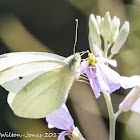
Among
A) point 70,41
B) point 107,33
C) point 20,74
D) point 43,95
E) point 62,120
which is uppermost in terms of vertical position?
point 107,33

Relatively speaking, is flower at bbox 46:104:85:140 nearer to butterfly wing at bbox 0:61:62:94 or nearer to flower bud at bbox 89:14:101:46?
butterfly wing at bbox 0:61:62:94

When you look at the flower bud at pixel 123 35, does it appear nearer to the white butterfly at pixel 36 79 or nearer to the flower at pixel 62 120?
the white butterfly at pixel 36 79

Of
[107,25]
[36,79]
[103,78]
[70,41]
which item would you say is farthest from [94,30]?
[70,41]

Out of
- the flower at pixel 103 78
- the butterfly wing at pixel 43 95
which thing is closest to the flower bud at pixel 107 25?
the flower at pixel 103 78

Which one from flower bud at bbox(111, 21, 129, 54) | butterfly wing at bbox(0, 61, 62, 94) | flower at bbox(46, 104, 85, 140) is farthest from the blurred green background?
butterfly wing at bbox(0, 61, 62, 94)

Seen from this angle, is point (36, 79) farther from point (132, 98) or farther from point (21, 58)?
point (132, 98)

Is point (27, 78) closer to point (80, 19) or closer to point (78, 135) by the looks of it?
point (78, 135)
